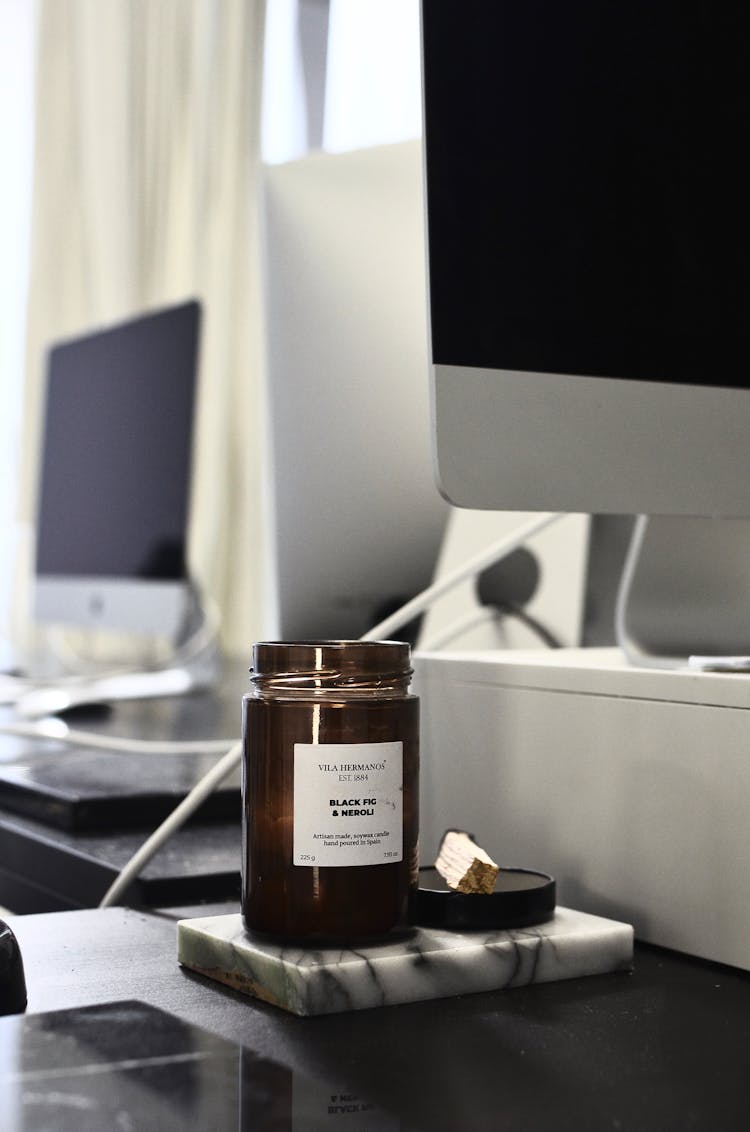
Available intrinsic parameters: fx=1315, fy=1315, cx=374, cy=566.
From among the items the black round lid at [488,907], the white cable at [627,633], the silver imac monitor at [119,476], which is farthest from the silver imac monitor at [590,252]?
the silver imac monitor at [119,476]

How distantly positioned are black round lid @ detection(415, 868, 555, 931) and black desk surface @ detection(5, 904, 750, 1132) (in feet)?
0.11

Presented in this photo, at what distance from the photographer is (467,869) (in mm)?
632

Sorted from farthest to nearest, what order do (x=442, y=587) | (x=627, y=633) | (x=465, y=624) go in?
(x=465, y=624) < (x=442, y=587) < (x=627, y=633)

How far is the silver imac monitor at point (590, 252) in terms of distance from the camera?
2.10ft

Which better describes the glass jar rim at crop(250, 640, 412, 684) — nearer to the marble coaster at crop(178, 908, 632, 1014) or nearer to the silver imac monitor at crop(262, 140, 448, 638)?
the marble coaster at crop(178, 908, 632, 1014)

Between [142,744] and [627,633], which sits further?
[142,744]

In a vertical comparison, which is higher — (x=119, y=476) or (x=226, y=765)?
(x=119, y=476)

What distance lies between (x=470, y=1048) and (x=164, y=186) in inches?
119

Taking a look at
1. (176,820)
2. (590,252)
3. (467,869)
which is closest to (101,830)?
(176,820)

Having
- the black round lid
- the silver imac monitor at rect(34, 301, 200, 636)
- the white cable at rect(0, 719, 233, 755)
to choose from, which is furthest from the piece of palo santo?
the silver imac monitor at rect(34, 301, 200, 636)

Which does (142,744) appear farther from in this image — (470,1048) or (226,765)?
(470,1048)

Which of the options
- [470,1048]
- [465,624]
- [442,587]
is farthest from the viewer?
[465,624]

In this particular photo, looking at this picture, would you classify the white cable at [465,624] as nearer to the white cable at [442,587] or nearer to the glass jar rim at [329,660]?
the white cable at [442,587]

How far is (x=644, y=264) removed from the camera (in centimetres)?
69
